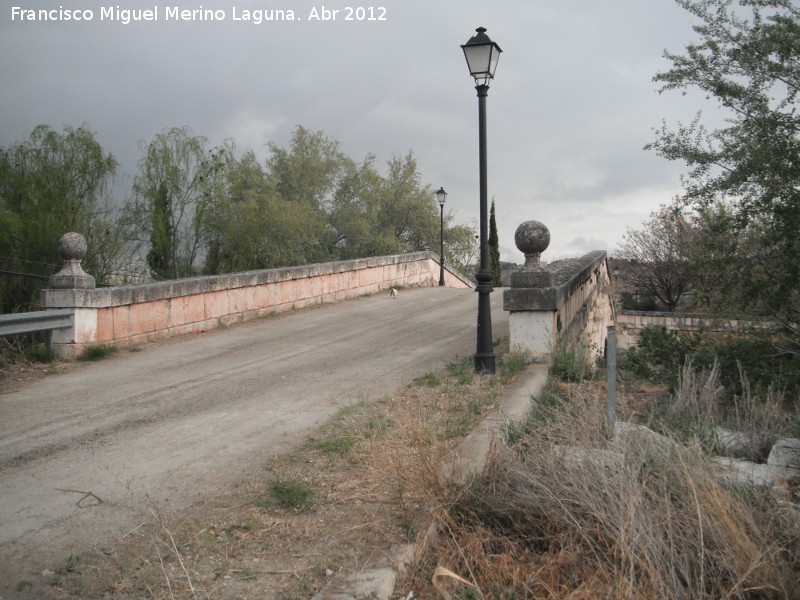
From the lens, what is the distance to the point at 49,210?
1170 centimetres

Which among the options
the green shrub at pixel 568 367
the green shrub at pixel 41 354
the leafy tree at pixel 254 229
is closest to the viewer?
the green shrub at pixel 568 367

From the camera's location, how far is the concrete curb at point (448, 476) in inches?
112

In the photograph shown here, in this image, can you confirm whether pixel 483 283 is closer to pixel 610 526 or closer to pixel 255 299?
pixel 610 526

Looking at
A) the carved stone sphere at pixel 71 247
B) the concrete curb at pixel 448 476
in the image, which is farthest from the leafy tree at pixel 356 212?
the concrete curb at pixel 448 476

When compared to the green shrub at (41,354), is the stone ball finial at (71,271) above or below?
above

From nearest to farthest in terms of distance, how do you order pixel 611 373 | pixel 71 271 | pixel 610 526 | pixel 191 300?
pixel 610 526, pixel 611 373, pixel 71 271, pixel 191 300

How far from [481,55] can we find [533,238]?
7.32 ft

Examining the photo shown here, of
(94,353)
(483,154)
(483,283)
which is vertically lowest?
(94,353)

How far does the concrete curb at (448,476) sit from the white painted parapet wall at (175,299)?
19.2ft

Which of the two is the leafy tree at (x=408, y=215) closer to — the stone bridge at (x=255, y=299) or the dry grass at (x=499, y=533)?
the stone bridge at (x=255, y=299)

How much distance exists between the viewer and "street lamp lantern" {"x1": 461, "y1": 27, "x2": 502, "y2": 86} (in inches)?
306

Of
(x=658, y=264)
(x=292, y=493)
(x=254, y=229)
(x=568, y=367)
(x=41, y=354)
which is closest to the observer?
(x=292, y=493)

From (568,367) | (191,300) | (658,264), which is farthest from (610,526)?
(658,264)

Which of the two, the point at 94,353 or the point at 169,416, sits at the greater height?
the point at 94,353
